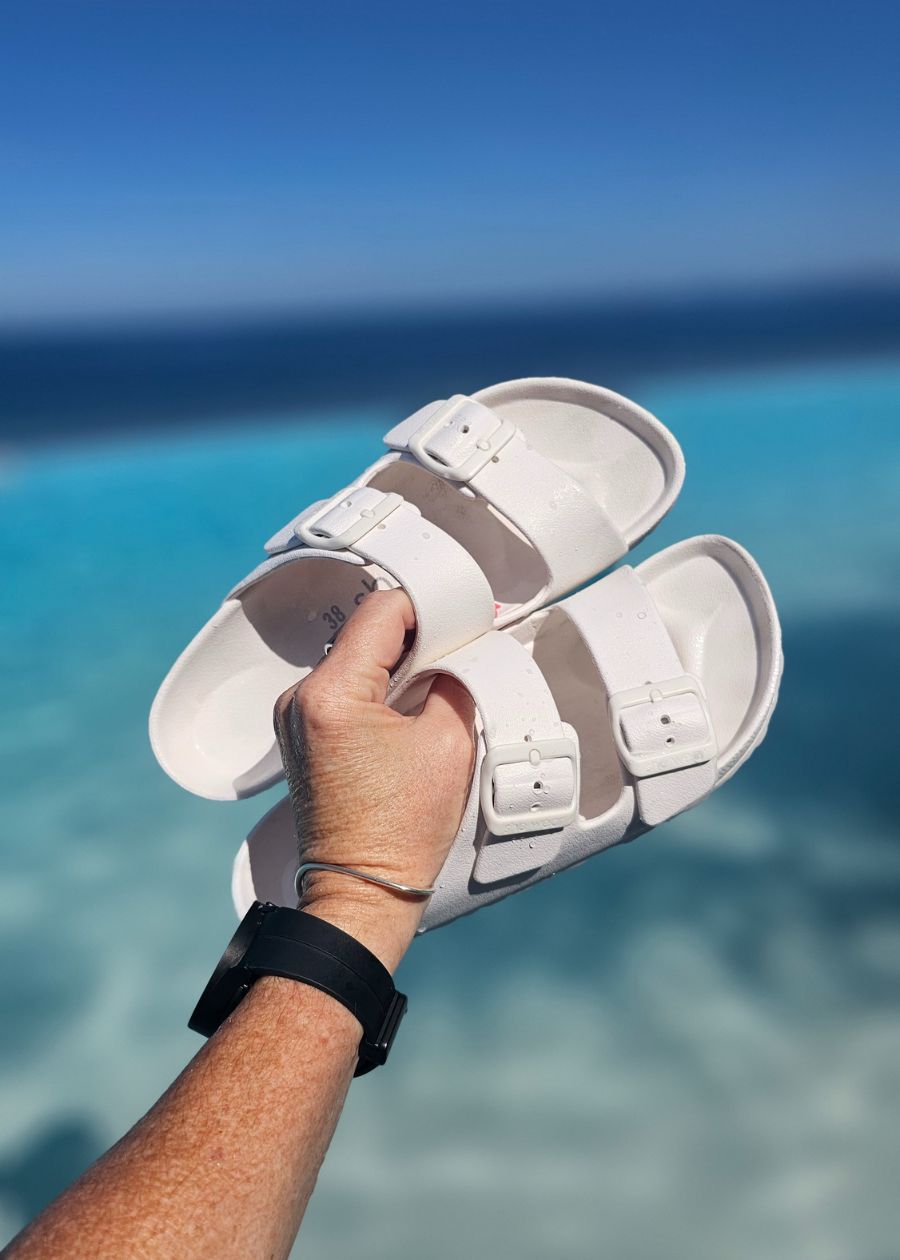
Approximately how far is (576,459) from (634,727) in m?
0.63

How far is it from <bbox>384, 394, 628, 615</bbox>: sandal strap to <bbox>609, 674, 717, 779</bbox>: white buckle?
29 cm

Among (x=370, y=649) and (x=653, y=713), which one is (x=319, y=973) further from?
(x=653, y=713)

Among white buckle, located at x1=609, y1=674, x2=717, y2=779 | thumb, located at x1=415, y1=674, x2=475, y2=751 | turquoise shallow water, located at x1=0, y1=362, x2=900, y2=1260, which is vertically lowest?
turquoise shallow water, located at x1=0, y1=362, x2=900, y2=1260

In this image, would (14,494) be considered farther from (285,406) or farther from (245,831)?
(245,831)

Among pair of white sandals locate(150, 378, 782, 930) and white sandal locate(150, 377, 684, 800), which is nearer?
pair of white sandals locate(150, 378, 782, 930)

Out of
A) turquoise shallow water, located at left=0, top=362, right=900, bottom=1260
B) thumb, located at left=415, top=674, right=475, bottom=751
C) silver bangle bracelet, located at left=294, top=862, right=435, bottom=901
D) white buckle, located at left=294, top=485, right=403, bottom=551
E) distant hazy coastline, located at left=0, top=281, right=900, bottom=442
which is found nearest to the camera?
silver bangle bracelet, located at left=294, top=862, right=435, bottom=901

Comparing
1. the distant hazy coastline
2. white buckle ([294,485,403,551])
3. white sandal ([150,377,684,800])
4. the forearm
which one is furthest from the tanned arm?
the distant hazy coastline

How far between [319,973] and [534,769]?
0.44m

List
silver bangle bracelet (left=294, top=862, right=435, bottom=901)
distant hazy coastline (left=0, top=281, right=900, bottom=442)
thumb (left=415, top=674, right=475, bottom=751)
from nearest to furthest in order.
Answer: silver bangle bracelet (left=294, top=862, right=435, bottom=901) → thumb (left=415, top=674, right=475, bottom=751) → distant hazy coastline (left=0, top=281, right=900, bottom=442)

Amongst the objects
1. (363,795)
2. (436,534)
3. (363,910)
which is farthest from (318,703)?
(436,534)

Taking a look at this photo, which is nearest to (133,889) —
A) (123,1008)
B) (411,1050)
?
(123,1008)

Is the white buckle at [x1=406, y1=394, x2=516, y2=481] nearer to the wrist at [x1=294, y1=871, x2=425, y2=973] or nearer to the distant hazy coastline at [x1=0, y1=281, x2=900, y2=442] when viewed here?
the wrist at [x1=294, y1=871, x2=425, y2=973]

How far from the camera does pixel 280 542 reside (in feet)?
5.76

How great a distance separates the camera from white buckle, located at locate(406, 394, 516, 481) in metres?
1.68
